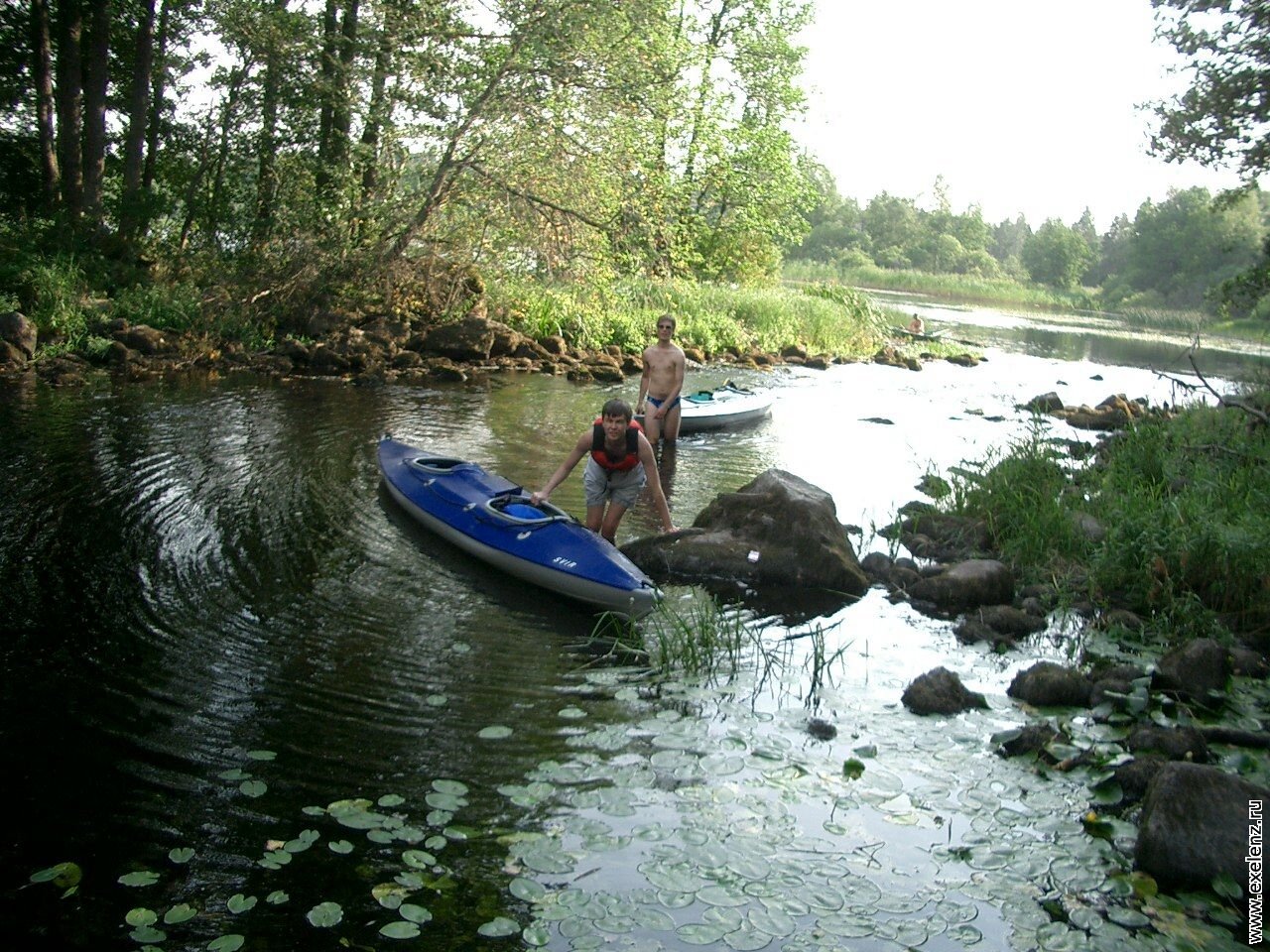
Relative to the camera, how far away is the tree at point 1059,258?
78812 mm

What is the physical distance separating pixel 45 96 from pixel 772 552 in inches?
622

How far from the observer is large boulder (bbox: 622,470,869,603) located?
8484 mm

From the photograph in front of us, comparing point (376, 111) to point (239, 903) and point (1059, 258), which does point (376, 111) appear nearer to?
point (239, 903)

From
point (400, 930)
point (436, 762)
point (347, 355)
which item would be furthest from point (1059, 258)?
point (400, 930)

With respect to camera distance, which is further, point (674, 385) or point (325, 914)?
point (674, 385)

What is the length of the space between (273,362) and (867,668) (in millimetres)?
12453

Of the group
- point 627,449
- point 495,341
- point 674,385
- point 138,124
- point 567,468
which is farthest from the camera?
point 495,341

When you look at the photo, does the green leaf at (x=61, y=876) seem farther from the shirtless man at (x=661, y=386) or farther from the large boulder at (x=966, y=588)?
the shirtless man at (x=661, y=386)

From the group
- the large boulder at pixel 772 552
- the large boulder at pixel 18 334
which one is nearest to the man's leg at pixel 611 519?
the large boulder at pixel 772 552

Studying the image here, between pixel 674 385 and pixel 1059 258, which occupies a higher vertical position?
pixel 1059 258

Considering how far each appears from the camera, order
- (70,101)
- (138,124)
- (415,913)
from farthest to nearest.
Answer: (70,101), (138,124), (415,913)

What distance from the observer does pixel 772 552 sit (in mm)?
8547

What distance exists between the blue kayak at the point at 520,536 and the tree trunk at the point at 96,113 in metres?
11.9

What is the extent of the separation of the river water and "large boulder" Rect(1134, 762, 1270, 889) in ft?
0.86
